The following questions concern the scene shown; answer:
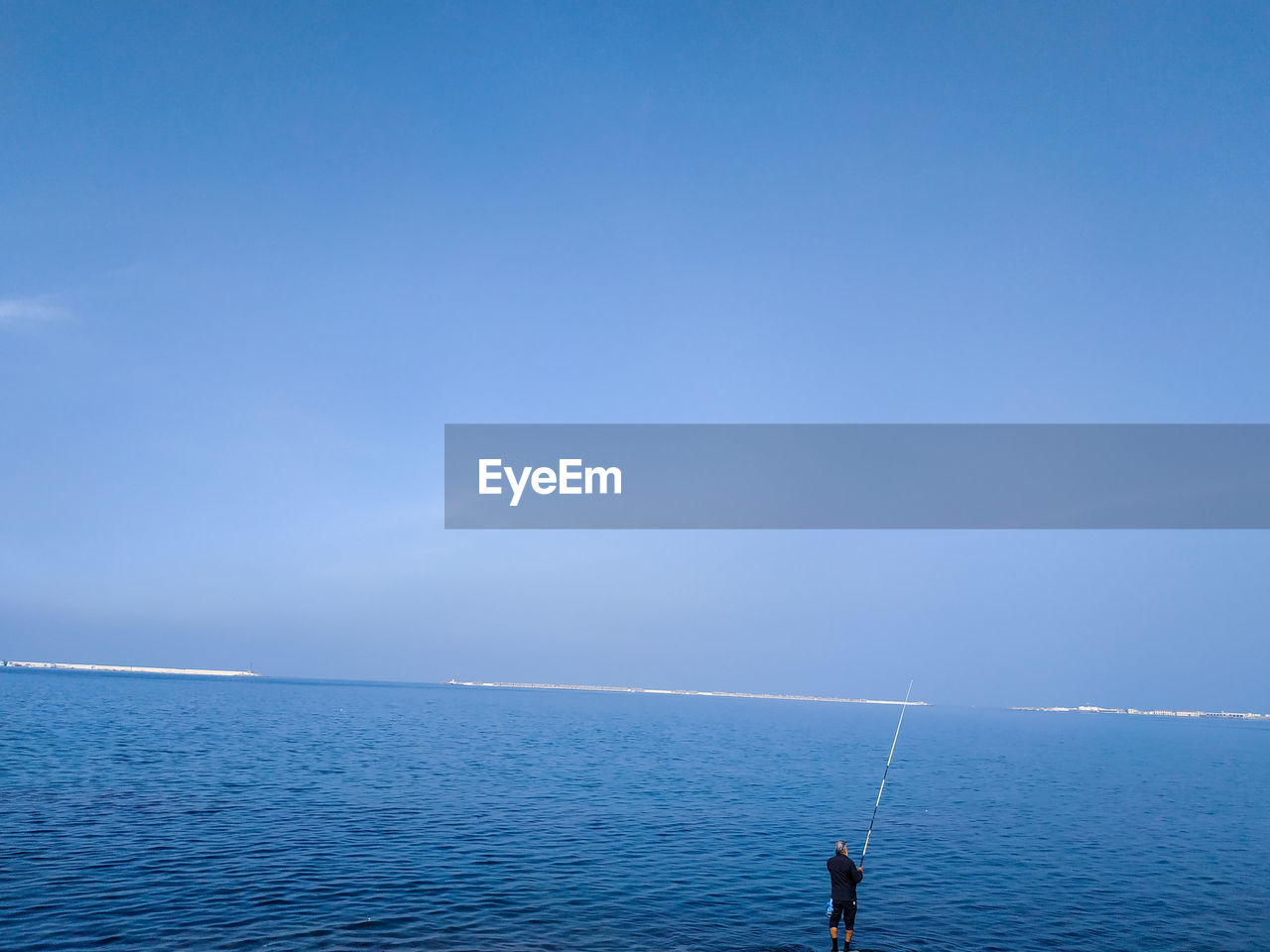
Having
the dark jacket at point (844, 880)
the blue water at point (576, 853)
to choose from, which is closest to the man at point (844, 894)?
the dark jacket at point (844, 880)

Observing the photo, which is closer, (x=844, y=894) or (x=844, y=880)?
(x=844, y=894)

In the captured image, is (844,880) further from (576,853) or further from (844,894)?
(576,853)

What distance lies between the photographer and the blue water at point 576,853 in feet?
69.3

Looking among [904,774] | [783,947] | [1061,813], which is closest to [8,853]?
[783,947]

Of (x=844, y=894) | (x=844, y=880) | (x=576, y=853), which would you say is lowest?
(x=576, y=853)

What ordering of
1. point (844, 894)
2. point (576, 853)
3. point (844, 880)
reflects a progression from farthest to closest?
point (576, 853), point (844, 880), point (844, 894)

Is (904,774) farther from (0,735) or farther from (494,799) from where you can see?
(0,735)

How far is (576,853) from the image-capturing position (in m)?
30.4

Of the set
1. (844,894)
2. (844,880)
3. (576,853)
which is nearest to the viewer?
(844,894)

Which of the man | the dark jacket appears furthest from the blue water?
the dark jacket

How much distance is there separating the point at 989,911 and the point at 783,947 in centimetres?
900

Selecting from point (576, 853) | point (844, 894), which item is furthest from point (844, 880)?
point (576, 853)

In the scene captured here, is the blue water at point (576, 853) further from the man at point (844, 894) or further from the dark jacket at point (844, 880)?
the dark jacket at point (844, 880)

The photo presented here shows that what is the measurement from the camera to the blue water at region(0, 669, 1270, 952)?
69.3 feet
